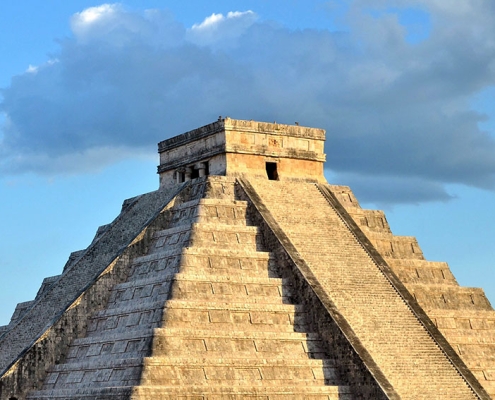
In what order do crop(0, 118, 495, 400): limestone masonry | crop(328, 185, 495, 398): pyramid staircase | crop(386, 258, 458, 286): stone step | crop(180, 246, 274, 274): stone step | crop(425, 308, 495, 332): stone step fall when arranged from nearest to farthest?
crop(0, 118, 495, 400): limestone masonry < crop(180, 246, 274, 274): stone step < crop(328, 185, 495, 398): pyramid staircase < crop(425, 308, 495, 332): stone step < crop(386, 258, 458, 286): stone step

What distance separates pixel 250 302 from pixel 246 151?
6.85 meters

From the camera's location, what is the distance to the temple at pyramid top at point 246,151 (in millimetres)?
36094

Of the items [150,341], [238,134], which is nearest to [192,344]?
[150,341]

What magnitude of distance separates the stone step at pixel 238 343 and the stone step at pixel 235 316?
363mm

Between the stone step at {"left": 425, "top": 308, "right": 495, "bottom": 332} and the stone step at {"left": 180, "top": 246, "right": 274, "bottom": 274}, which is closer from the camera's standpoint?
the stone step at {"left": 180, "top": 246, "right": 274, "bottom": 274}

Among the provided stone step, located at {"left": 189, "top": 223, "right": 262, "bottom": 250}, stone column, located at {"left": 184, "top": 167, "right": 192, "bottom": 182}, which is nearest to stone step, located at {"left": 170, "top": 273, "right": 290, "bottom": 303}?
stone step, located at {"left": 189, "top": 223, "right": 262, "bottom": 250}

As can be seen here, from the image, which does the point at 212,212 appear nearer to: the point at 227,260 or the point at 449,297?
the point at 227,260

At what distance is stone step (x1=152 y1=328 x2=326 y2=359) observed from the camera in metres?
28.8

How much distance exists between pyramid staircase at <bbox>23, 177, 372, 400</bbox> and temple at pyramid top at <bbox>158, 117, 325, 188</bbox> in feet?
9.59

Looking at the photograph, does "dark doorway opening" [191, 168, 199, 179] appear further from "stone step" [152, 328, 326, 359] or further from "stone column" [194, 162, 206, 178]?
"stone step" [152, 328, 326, 359]

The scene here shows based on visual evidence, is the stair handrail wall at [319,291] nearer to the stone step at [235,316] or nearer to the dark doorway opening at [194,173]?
the stone step at [235,316]

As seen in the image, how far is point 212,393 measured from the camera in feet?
92.0

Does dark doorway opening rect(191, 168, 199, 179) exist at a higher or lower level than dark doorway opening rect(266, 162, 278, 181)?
higher

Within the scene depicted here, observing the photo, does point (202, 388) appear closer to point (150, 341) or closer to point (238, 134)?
point (150, 341)
